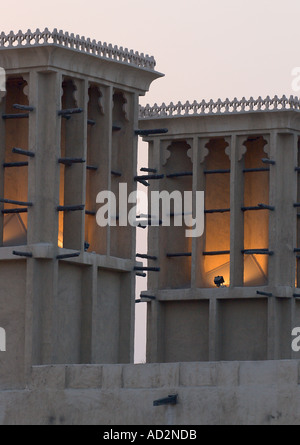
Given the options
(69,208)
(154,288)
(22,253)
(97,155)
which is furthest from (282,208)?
(22,253)

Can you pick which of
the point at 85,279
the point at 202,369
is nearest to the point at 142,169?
the point at 85,279

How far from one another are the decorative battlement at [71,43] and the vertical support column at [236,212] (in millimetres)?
6659

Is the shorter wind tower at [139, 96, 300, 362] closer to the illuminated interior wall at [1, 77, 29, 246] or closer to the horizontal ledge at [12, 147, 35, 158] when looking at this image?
the illuminated interior wall at [1, 77, 29, 246]

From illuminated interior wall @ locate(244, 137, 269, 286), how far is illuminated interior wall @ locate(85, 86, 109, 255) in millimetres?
7638

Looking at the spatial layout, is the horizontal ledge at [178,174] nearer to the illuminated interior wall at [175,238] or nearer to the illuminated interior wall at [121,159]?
the illuminated interior wall at [175,238]

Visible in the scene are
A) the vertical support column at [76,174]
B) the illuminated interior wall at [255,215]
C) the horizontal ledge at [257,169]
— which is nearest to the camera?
the vertical support column at [76,174]

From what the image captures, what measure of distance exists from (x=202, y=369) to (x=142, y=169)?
31.9 feet

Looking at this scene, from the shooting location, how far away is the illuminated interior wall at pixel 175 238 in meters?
45.7

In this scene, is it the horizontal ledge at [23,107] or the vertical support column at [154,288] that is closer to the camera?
the horizontal ledge at [23,107]

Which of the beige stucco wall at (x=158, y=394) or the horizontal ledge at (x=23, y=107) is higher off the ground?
the horizontal ledge at (x=23, y=107)

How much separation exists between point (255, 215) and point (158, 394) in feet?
47.0

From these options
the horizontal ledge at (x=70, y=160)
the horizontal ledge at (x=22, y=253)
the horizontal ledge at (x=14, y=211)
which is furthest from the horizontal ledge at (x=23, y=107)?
the horizontal ledge at (x=22, y=253)

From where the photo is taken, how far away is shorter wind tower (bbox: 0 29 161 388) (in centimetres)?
3584

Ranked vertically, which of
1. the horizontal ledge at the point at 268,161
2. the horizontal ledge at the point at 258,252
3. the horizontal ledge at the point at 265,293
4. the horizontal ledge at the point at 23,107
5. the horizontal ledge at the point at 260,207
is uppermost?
the horizontal ledge at the point at 268,161
